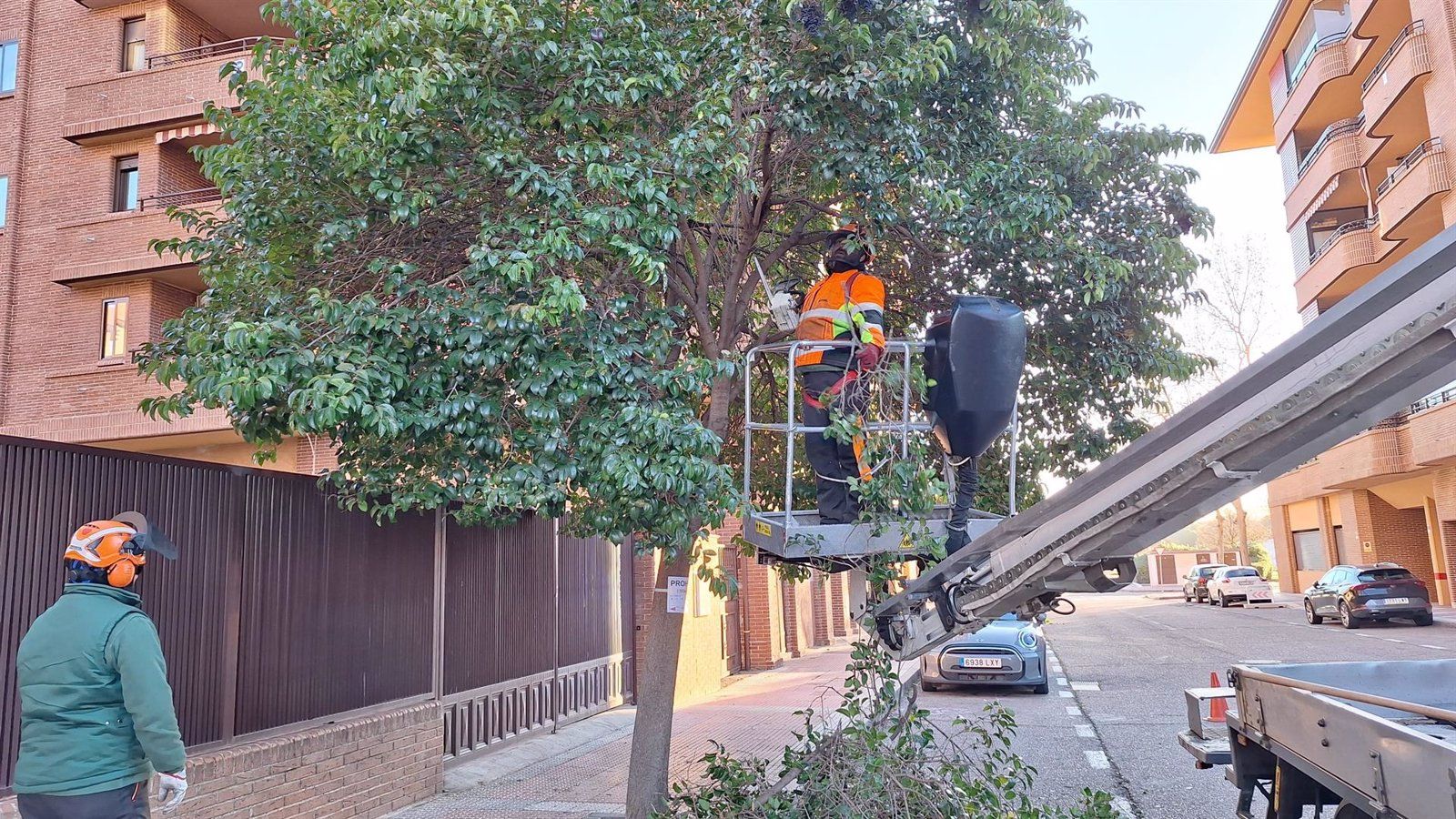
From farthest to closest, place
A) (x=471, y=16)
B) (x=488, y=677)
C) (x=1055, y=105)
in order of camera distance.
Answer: (x=488, y=677) → (x=1055, y=105) → (x=471, y=16)

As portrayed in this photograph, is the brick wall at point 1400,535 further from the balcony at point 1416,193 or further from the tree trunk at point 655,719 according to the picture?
the tree trunk at point 655,719

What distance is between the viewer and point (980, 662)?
14.0 m

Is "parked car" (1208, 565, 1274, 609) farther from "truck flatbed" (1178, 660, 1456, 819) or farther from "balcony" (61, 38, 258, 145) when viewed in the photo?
"balcony" (61, 38, 258, 145)

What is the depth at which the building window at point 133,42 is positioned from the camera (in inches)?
717

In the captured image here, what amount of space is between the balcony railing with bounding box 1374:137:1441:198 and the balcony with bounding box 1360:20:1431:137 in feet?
4.09

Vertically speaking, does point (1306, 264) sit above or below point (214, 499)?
above

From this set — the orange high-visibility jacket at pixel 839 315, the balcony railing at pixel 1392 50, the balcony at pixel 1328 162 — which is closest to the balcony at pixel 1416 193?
the balcony at pixel 1328 162

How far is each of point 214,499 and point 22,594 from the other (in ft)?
4.46

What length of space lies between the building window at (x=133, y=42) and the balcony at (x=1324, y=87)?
2885 centimetres


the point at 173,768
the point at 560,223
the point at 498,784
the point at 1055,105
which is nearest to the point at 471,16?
the point at 560,223

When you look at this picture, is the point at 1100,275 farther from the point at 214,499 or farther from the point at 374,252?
the point at 214,499

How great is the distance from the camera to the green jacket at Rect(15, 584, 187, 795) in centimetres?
378

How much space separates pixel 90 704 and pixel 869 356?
12.6ft

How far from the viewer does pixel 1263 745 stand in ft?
16.3
